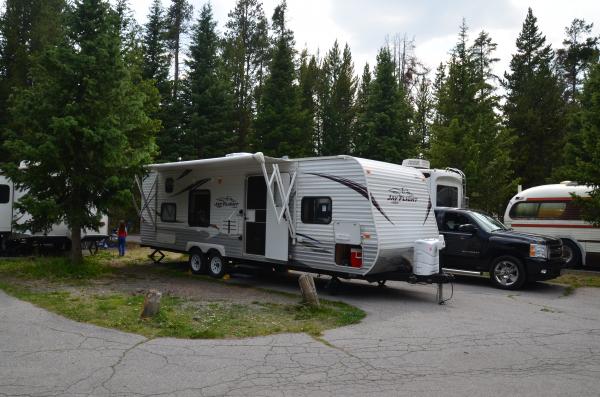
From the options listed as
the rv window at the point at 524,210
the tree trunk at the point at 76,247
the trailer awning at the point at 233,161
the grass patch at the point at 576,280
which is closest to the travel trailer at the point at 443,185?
the rv window at the point at 524,210

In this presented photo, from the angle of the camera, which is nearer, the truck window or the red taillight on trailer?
the red taillight on trailer

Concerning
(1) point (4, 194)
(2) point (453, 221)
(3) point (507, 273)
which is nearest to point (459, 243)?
(2) point (453, 221)

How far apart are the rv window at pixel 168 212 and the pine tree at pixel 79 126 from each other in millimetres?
1470

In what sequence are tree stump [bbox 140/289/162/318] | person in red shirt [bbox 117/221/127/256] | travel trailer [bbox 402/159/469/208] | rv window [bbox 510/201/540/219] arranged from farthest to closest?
person in red shirt [bbox 117/221/127/256], rv window [bbox 510/201/540/219], travel trailer [bbox 402/159/469/208], tree stump [bbox 140/289/162/318]

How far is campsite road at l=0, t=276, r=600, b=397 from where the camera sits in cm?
514

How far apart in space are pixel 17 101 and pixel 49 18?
65.7 ft

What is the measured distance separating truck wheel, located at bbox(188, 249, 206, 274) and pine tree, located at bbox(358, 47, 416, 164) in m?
18.4

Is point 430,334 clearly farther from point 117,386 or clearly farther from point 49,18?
point 49,18

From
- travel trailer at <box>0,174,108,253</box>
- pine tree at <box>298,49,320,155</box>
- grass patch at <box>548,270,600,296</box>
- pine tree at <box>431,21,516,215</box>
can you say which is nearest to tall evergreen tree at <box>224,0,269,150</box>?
pine tree at <box>298,49,320,155</box>

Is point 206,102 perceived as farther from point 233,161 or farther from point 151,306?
point 151,306

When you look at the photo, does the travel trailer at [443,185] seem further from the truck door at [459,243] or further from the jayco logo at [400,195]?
the jayco logo at [400,195]

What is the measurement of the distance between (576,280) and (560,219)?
2.54m

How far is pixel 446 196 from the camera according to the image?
15.5m

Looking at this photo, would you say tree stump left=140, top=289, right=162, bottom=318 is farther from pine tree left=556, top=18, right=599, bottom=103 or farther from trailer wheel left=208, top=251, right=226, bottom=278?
pine tree left=556, top=18, right=599, bottom=103
